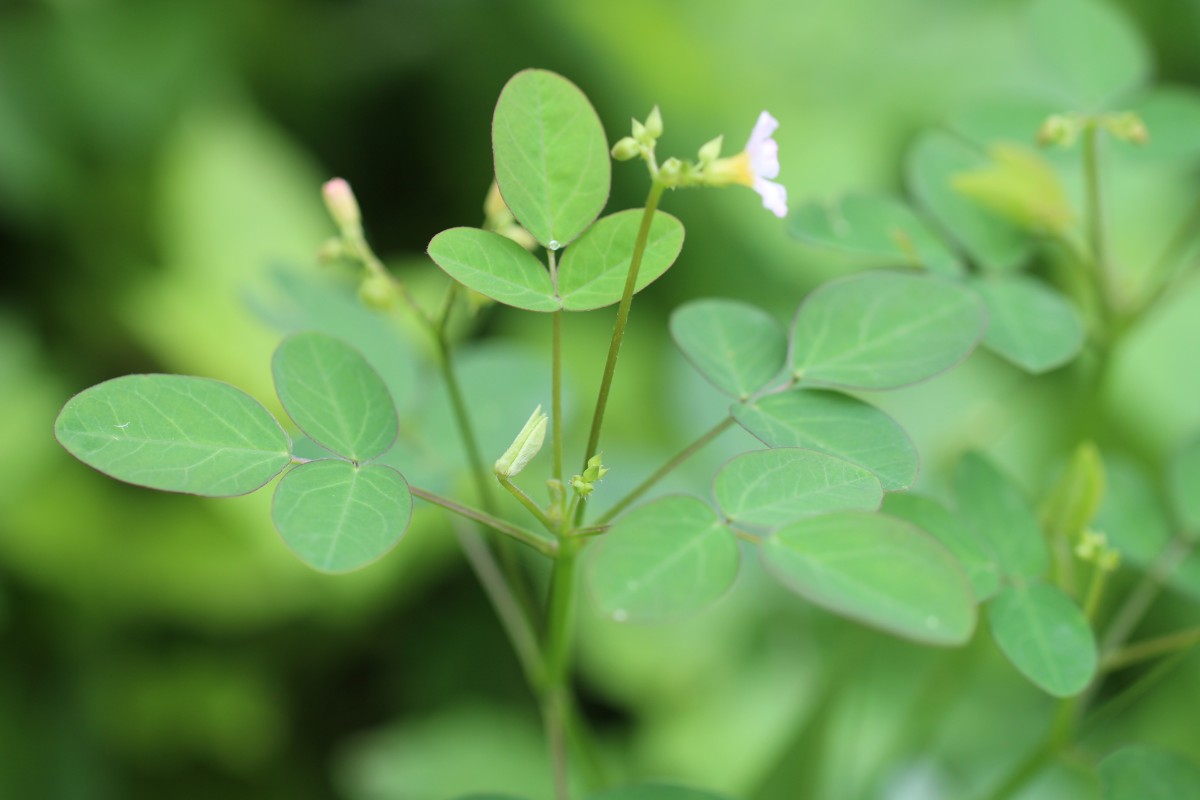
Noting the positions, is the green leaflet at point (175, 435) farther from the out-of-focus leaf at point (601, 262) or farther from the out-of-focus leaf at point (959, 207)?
the out-of-focus leaf at point (959, 207)

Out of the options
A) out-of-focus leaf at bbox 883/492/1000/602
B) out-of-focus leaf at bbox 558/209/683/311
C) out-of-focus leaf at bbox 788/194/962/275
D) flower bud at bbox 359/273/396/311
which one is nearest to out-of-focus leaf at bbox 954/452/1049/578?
out-of-focus leaf at bbox 883/492/1000/602

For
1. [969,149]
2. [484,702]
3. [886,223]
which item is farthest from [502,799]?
[484,702]

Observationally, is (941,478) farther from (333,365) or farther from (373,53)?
(373,53)

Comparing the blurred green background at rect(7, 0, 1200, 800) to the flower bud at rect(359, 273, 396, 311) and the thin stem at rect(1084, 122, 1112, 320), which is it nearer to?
the flower bud at rect(359, 273, 396, 311)

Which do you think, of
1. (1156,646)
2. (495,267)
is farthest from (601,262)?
(1156,646)

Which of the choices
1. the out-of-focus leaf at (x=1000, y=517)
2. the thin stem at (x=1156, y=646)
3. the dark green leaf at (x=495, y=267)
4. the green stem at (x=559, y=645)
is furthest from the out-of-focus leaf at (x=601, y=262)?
the thin stem at (x=1156, y=646)
